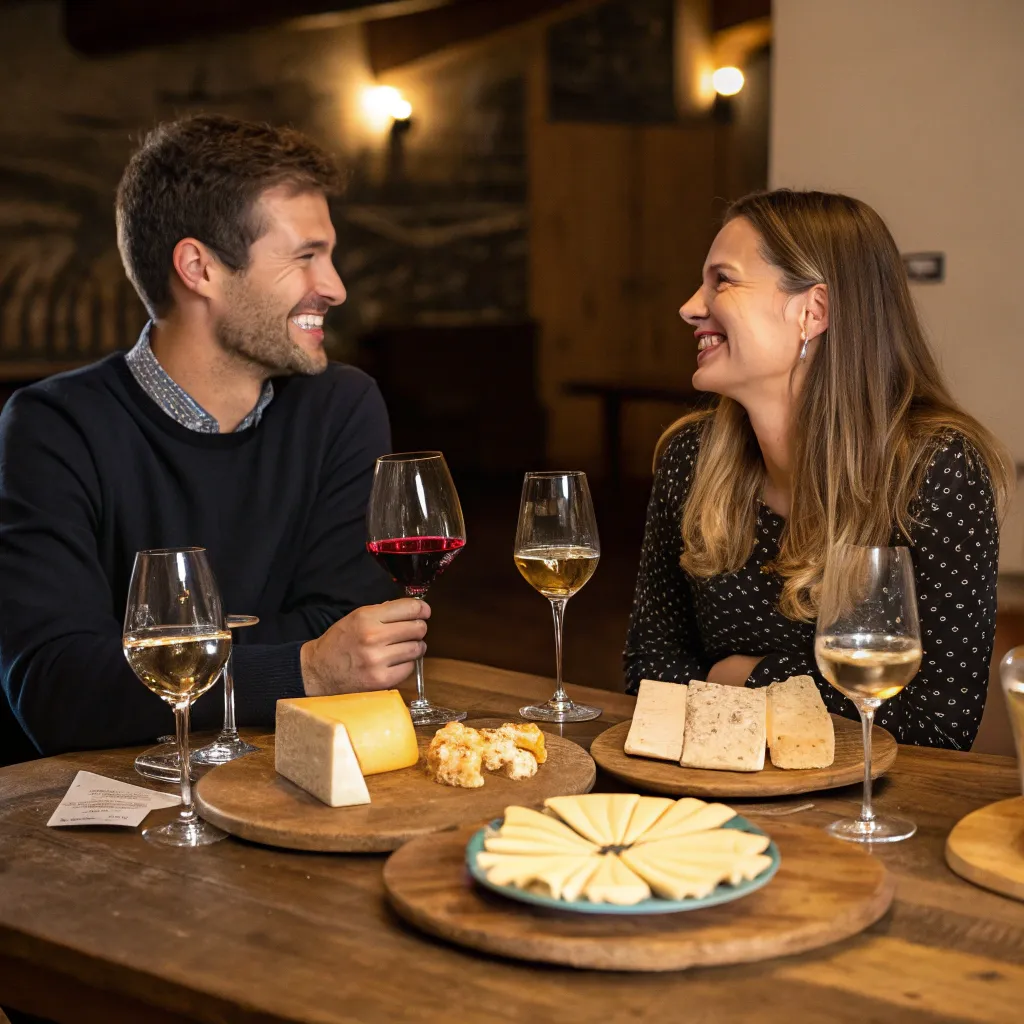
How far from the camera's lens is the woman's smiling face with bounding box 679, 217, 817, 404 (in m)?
2.03

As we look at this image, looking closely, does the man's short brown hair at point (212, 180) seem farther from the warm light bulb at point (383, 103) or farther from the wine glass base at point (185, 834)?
the warm light bulb at point (383, 103)

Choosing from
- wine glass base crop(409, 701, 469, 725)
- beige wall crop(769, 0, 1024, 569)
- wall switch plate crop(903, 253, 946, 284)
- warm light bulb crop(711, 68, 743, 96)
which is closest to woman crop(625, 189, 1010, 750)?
wine glass base crop(409, 701, 469, 725)

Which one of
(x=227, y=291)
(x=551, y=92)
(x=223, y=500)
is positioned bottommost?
(x=223, y=500)

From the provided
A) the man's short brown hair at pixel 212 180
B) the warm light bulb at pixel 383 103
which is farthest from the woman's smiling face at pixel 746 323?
the warm light bulb at pixel 383 103

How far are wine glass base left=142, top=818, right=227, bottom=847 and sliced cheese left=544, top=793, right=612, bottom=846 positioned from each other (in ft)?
1.09

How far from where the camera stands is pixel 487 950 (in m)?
0.96

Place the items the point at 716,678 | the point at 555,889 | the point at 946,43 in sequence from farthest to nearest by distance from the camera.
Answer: the point at 946,43 → the point at 716,678 → the point at 555,889

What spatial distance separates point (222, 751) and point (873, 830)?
72cm

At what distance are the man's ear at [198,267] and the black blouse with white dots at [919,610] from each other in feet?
2.79

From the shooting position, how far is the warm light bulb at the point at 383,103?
Result: 1008 cm

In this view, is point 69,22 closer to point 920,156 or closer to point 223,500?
point 920,156

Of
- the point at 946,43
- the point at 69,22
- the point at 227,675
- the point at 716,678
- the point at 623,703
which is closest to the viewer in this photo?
the point at 227,675

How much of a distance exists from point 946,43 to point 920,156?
371mm

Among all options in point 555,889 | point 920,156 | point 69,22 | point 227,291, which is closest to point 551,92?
point 69,22
